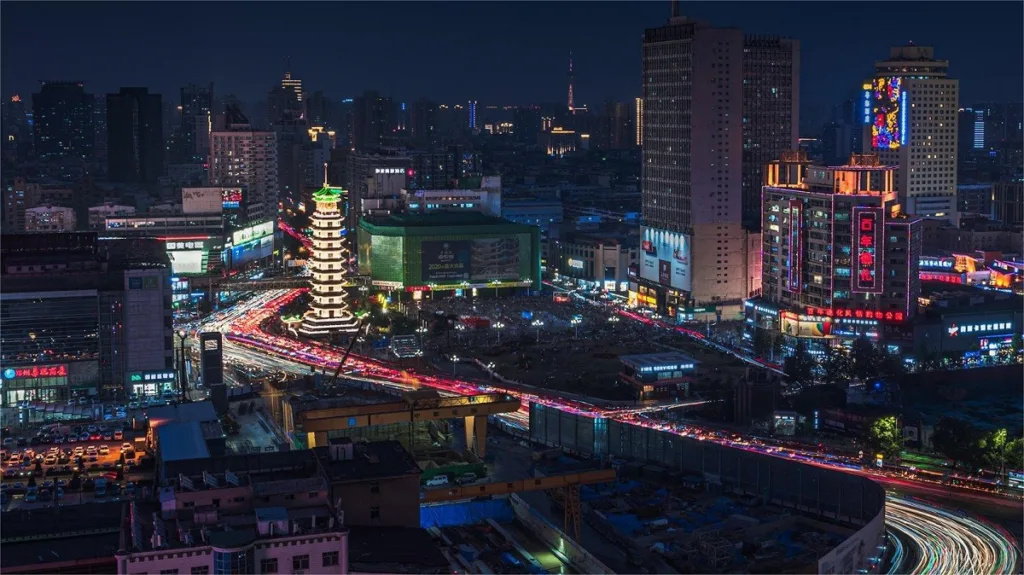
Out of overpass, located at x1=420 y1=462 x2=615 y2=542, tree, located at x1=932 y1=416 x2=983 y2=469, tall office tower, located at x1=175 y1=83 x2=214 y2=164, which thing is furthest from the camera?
tall office tower, located at x1=175 y1=83 x2=214 y2=164

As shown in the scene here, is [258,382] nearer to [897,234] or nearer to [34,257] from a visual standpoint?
[34,257]

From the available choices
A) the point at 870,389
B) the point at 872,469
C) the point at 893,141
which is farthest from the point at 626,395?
the point at 893,141

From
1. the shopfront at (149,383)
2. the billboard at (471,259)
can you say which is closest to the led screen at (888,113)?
the billboard at (471,259)

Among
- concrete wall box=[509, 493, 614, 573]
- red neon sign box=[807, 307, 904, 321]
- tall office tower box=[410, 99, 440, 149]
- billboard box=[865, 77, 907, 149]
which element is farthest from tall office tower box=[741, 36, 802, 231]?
tall office tower box=[410, 99, 440, 149]

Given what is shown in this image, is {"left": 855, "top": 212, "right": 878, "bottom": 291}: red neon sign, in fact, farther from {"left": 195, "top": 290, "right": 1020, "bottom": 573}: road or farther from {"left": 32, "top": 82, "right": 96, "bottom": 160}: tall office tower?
{"left": 32, "top": 82, "right": 96, "bottom": 160}: tall office tower

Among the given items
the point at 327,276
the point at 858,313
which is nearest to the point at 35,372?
the point at 327,276

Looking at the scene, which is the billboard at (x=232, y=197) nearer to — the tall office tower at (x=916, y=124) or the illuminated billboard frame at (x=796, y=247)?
the tall office tower at (x=916, y=124)
